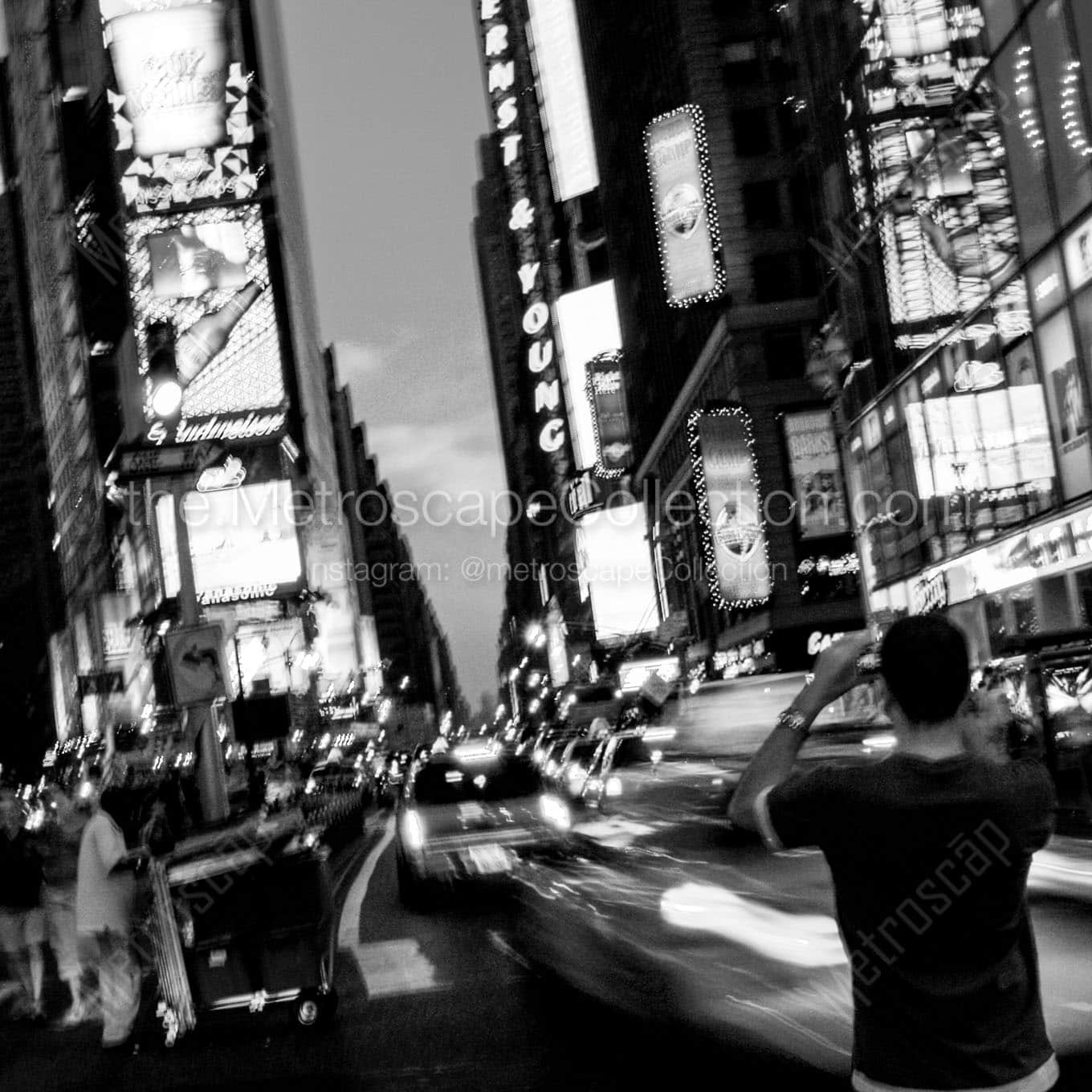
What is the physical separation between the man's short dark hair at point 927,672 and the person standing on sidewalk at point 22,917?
37.8 feet

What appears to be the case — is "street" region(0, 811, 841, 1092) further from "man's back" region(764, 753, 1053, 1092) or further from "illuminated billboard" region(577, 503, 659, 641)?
"illuminated billboard" region(577, 503, 659, 641)

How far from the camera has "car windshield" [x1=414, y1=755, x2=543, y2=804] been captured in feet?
60.2

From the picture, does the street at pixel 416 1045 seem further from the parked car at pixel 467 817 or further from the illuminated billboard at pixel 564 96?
the illuminated billboard at pixel 564 96

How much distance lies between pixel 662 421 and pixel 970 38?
161 feet

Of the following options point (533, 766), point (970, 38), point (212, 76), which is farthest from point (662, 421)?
point (533, 766)

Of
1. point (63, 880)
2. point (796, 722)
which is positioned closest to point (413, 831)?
point (63, 880)

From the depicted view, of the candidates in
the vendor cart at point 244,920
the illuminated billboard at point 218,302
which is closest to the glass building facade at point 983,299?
the vendor cart at point 244,920

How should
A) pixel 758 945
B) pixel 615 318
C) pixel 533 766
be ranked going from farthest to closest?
pixel 615 318, pixel 533 766, pixel 758 945

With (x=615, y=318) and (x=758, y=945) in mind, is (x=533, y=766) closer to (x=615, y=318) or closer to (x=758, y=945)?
(x=758, y=945)

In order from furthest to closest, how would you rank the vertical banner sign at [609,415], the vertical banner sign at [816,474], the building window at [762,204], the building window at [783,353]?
the vertical banner sign at [609,415], the building window at [762,204], the building window at [783,353], the vertical banner sign at [816,474]

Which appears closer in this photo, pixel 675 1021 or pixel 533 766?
pixel 675 1021

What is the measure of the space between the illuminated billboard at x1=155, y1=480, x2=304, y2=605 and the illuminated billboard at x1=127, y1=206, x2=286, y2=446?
5743 millimetres

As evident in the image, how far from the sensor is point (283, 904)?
11023 mm

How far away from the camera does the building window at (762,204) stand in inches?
2542
